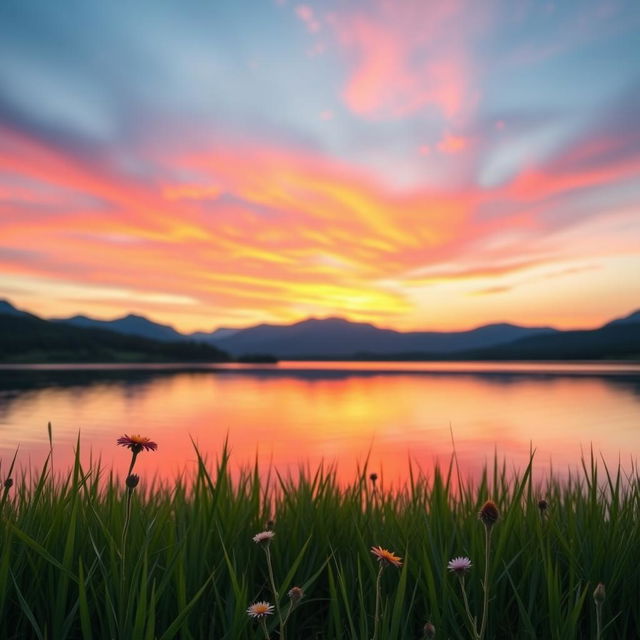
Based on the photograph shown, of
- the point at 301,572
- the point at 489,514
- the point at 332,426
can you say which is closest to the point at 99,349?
the point at 332,426

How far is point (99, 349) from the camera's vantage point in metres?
159

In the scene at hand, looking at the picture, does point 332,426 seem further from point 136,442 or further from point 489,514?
point 489,514

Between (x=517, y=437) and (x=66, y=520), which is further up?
(x=66, y=520)

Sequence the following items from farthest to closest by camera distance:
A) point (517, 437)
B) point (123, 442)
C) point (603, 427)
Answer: point (603, 427)
point (517, 437)
point (123, 442)

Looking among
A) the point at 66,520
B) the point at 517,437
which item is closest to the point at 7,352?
the point at 517,437

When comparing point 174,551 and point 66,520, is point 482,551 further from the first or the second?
point 66,520

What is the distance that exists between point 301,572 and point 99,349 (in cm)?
16737

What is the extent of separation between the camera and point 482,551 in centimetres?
363

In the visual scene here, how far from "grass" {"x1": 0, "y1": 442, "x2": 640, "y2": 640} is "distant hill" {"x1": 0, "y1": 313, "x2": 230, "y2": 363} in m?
150

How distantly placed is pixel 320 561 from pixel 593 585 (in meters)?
1.86

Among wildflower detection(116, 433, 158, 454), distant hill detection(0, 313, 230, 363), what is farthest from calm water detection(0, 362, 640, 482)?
distant hill detection(0, 313, 230, 363)

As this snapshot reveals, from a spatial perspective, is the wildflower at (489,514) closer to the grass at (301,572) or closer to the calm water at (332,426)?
the grass at (301,572)

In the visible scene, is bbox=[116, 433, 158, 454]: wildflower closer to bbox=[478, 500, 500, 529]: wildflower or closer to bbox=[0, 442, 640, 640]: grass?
bbox=[0, 442, 640, 640]: grass

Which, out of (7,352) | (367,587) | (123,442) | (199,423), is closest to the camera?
(123,442)
